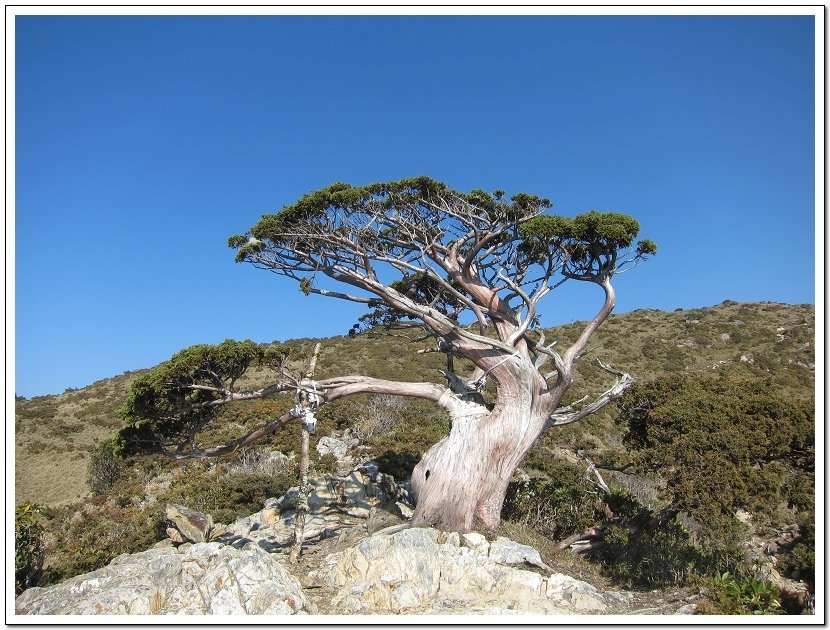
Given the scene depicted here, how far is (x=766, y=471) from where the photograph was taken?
367 inches

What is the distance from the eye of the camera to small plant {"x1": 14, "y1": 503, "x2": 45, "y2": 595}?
11328 millimetres

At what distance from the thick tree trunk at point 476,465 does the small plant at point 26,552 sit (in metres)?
8.64

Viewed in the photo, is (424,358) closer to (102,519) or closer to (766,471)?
(102,519)

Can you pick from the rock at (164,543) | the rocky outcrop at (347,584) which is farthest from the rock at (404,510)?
the rock at (164,543)

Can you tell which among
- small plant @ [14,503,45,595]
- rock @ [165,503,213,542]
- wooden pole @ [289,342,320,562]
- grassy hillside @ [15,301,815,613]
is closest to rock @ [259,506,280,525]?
rock @ [165,503,213,542]

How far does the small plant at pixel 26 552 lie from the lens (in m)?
11.3

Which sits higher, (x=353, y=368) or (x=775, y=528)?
(x=353, y=368)

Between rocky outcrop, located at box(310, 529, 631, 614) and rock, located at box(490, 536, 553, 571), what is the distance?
0.07ft

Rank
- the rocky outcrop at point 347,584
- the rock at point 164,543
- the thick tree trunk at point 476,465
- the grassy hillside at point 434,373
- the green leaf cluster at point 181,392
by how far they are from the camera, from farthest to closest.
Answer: the grassy hillside at point 434,373 → the rock at point 164,543 → the thick tree trunk at point 476,465 → the green leaf cluster at point 181,392 → the rocky outcrop at point 347,584

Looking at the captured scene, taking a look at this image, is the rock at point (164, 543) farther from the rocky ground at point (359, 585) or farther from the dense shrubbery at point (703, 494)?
the dense shrubbery at point (703, 494)

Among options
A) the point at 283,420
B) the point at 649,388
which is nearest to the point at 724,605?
the point at 649,388

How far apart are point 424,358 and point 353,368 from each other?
6983 mm

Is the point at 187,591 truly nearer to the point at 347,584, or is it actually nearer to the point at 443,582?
the point at 347,584

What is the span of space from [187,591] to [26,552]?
20.7ft
